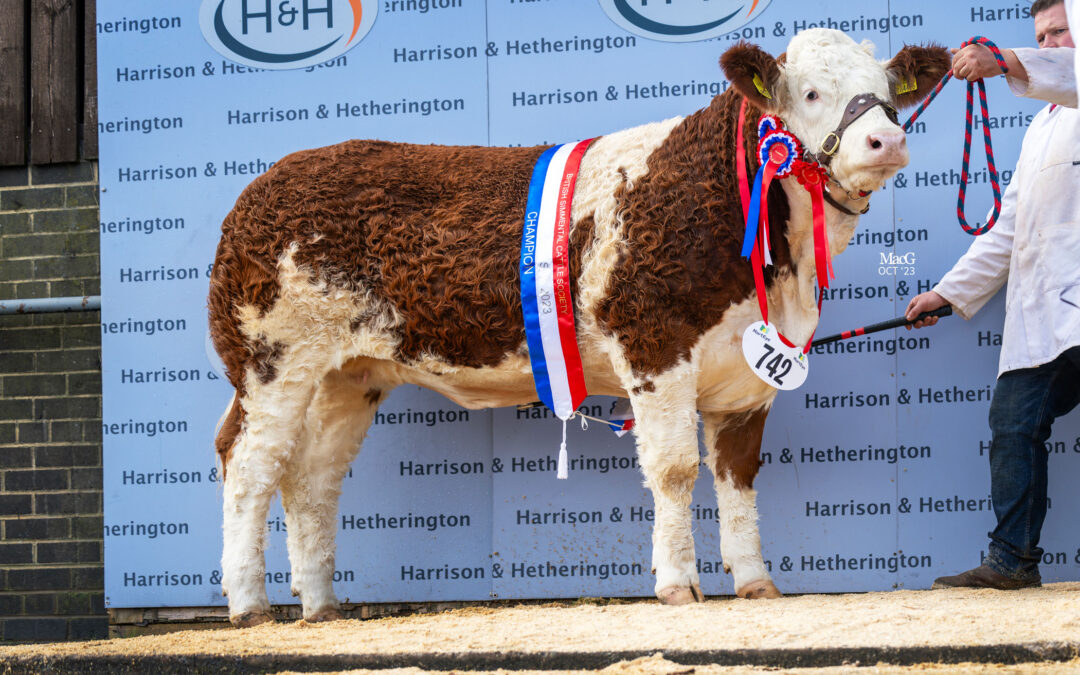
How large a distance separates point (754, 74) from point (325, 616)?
3099 millimetres

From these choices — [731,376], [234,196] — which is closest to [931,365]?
[731,376]

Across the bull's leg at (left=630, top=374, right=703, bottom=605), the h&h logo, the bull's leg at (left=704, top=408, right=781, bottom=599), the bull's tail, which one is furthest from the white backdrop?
the bull's leg at (left=630, top=374, right=703, bottom=605)

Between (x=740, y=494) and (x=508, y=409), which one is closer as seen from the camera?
(x=740, y=494)

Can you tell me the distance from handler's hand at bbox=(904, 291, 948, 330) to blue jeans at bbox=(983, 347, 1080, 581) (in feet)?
1.81

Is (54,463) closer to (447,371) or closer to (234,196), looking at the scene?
(234,196)

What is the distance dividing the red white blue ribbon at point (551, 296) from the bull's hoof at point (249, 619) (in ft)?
5.20

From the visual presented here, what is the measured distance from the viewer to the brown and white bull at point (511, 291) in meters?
4.34

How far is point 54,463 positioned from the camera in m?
6.31

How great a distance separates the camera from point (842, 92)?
166 inches

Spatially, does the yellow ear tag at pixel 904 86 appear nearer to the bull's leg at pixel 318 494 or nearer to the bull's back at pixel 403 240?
the bull's back at pixel 403 240

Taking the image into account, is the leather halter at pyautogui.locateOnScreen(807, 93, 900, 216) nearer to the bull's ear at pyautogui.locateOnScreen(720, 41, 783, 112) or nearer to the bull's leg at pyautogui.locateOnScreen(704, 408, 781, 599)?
the bull's ear at pyautogui.locateOnScreen(720, 41, 783, 112)

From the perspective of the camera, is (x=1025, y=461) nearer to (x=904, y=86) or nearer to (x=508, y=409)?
(x=904, y=86)

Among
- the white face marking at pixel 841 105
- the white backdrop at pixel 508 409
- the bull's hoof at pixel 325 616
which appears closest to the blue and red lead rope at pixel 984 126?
the white face marking at pixel 841 105

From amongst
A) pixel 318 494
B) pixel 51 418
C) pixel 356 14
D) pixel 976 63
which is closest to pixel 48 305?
pixel 51 418
